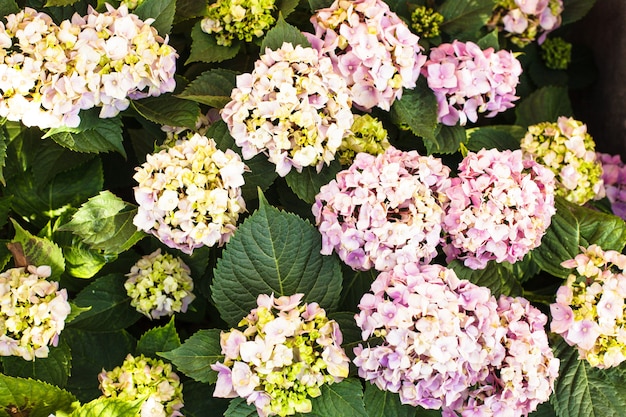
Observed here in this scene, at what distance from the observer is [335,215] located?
3.44 ft

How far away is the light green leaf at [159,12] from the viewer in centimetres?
117

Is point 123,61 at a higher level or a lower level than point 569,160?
higher

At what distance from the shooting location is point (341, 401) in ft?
3.34

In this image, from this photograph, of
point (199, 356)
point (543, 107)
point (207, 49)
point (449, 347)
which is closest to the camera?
point (449, 347)

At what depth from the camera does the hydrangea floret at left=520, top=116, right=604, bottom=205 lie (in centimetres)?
135

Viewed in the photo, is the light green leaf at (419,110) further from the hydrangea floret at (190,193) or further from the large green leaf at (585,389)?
the large green leaf at (585,389)

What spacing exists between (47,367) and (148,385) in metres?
0.20

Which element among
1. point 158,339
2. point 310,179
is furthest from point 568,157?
point 158,339

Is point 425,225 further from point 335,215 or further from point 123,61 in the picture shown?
point 123,61

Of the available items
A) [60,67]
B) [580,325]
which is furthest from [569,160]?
[60,67]

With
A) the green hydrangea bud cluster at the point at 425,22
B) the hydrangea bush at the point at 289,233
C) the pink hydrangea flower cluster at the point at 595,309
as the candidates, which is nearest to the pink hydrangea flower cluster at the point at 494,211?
the hydrangea bush at the point at 289,233

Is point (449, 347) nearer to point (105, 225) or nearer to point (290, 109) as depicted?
point (290, 109)

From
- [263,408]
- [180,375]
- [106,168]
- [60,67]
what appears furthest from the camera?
[106,168]

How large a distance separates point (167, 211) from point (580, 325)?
2.34 feet
